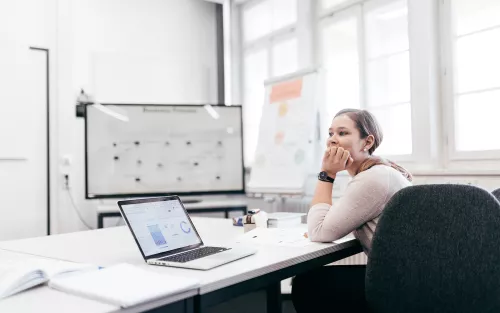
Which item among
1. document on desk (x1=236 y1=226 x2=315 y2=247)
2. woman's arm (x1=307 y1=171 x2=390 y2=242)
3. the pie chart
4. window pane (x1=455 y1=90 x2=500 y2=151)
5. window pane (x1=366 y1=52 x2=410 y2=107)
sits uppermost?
window pane (x1=366 y1=52 x2=410 y2=107)

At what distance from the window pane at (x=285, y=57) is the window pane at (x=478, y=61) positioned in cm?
164

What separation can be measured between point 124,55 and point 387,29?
2.46m

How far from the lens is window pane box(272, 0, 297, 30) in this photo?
13.9 ft

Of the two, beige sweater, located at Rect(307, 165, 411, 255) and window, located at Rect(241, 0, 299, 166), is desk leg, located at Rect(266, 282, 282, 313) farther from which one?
window, located at Rect(241, 0, 299, 166)

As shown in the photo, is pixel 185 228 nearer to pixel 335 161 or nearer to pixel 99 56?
pixel 335 161

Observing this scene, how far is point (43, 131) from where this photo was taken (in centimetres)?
392

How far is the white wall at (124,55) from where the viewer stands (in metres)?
3.97

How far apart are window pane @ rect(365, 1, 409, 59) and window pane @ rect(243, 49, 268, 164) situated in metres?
1.37

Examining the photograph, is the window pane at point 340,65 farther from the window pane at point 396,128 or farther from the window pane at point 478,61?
the window pane at point 478,61

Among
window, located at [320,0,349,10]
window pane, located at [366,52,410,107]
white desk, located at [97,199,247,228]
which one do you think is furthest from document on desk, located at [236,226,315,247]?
window, located at [320,0,349,10]

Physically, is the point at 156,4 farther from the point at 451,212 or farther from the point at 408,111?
the point at 451,212

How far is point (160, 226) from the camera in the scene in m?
1.51

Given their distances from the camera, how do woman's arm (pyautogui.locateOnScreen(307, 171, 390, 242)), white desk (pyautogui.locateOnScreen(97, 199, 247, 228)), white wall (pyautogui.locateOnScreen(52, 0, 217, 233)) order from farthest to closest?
white wall (pyautogui.locateOnScreen(52, 0, 217, 233)) → white desk (pyautogui.locateOnScreen(97, 199, 247, 228)) → woman's arm (pyautogui.locateOnScreen(307, 171, 390, 242))

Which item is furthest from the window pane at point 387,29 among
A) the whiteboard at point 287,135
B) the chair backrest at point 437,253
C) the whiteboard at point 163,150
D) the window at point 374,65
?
the chair backrest at point 437,253
